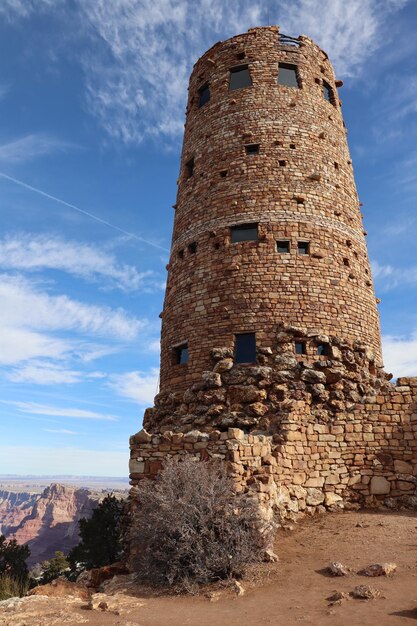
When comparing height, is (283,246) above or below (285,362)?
above

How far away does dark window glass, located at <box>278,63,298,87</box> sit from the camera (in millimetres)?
17750

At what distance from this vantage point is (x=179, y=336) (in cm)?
1514

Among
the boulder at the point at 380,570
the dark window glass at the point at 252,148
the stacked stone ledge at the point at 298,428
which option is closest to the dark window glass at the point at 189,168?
the dark window glass at the point at 252,148

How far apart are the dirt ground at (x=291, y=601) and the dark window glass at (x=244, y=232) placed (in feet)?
31.2

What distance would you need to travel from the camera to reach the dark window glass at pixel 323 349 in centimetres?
1372

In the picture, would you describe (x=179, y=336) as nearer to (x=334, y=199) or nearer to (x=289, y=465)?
(x=289, y=465)

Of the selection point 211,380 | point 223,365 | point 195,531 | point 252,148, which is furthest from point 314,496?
point 252,148

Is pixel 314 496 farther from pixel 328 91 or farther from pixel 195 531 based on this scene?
pixel 328 91

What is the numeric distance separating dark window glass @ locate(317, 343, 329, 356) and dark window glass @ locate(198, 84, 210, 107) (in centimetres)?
1164

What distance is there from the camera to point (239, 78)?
1814 cm

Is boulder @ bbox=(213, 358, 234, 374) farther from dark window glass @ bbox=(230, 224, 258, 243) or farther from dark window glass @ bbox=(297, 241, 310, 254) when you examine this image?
dark window glass @ bbox=(297, 241, 310, 254)

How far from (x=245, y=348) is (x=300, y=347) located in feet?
5.47

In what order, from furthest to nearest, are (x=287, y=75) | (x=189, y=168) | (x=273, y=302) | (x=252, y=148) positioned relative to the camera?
1. (x=189, y=168)
2. (x=287, y=75)
3. (x=252, y=148)
4. (x=273, y=302)

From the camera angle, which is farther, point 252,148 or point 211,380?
point 252,148
